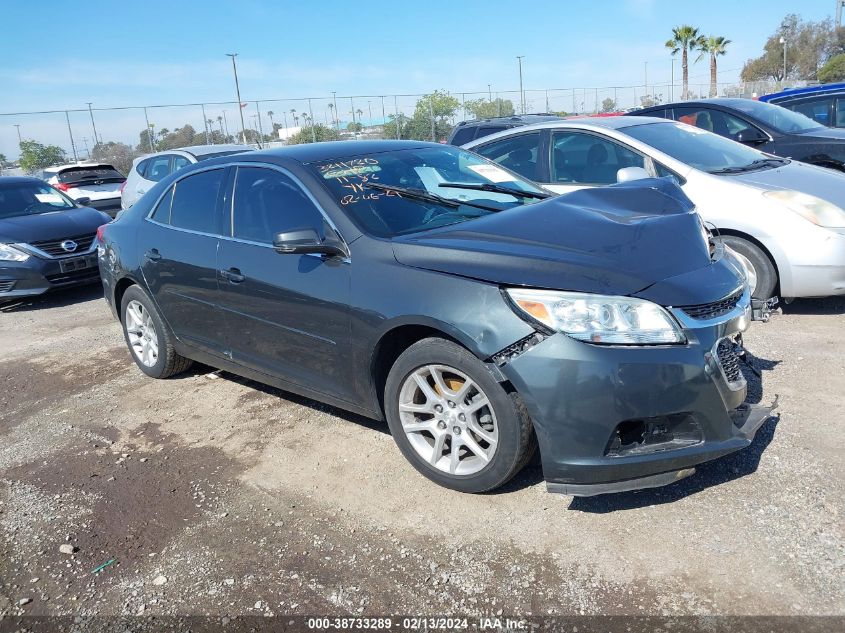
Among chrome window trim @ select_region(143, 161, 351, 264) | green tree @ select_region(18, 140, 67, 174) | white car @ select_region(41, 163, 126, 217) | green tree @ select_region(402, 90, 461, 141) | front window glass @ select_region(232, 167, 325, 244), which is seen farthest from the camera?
green tree @ select_region(402, 90, 461, 141)

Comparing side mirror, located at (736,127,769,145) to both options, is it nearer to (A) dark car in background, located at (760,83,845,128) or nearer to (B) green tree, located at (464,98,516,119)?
(A) dark car in background, located at (760,83,845,128)

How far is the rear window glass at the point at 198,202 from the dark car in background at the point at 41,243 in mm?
4418

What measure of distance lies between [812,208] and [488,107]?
33.3 m

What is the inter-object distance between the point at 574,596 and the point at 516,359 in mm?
928

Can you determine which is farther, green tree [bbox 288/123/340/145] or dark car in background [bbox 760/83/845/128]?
green tree [bbox 288/123/340/145]

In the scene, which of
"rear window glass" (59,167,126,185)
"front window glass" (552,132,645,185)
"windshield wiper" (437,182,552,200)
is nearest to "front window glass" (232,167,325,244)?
"windshield wiper" (437,182,552,200)

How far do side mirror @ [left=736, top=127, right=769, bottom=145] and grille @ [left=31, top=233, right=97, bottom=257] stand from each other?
8003 mm

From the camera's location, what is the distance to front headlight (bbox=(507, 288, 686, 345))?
2.84 m

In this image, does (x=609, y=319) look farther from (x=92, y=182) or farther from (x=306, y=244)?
(x=92, y=182)

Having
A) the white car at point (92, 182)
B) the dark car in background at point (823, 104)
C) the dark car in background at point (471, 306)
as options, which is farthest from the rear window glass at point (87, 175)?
the dark car in background at point (823, 104)

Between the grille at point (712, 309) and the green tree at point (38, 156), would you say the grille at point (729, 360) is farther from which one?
the green tree at point (38, 156)

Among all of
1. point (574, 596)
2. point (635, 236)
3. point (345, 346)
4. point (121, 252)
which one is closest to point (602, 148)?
point (635, 236)

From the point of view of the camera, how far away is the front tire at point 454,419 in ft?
9.96

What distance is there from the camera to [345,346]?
360cm
